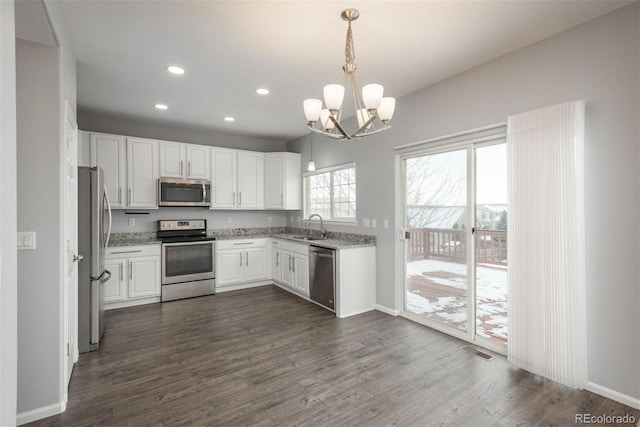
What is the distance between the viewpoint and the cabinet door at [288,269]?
196 inches

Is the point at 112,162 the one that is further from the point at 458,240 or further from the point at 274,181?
the point at 458,240

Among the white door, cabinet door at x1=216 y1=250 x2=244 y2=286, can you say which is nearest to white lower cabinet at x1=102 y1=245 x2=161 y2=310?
cabinet door at x1=216 y1=250 x2=244 y2=286

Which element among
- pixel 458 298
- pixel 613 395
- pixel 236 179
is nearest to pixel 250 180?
pixel 236 179

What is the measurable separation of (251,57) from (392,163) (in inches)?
81.0

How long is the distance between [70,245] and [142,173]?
246cm

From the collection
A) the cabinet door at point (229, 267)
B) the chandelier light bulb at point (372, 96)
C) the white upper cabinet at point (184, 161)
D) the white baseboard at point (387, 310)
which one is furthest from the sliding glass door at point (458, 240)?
the white upper cabinet at point (184, 161)

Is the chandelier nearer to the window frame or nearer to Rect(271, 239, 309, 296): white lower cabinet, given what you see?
the window frame

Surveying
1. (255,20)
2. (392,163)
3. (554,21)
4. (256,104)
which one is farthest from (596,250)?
(256,104)

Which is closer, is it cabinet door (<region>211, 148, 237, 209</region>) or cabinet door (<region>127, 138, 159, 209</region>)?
cabinet door (<region>127, 138, 159, 209</region>)

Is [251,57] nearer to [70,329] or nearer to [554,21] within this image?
[554,21]

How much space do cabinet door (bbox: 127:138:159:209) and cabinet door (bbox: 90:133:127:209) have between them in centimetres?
8

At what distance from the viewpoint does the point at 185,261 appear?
4.75 m

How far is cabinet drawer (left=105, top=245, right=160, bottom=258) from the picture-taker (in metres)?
4.19

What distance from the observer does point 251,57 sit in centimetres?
286
